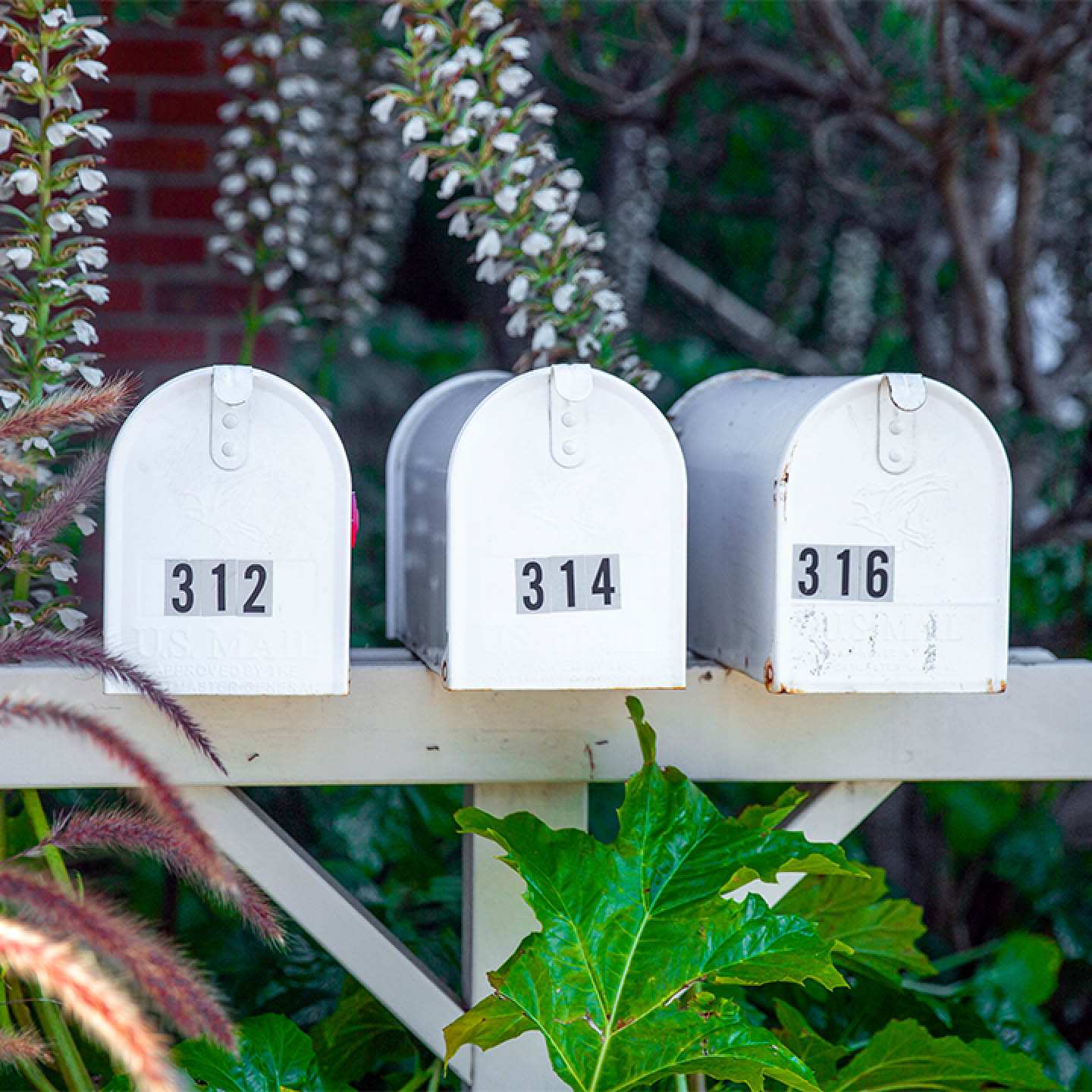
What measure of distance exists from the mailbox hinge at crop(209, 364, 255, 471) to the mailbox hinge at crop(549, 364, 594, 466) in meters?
0.25

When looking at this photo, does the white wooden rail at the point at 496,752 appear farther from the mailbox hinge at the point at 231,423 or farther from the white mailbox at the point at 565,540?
the mailbox hinge at the point at 231,423

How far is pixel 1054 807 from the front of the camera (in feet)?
9.60

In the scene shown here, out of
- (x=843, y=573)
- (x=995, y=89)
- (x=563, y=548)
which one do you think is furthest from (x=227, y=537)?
(x=995, y=89)

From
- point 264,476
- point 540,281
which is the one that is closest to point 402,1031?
point 264,476

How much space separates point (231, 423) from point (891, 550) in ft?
1.88

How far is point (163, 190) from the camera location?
8.25ft

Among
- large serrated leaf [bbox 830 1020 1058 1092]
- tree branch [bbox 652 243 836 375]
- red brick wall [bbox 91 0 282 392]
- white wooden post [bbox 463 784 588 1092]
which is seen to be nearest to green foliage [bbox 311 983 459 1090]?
white wooden post [bbox 463 784 588 1092]

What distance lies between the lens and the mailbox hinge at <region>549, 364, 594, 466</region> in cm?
113

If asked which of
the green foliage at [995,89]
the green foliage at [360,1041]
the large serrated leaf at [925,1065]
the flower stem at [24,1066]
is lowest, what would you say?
the green foliage at [360,1041]

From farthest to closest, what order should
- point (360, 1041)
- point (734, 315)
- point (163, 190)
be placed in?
point (734, 315)
point (163, 190)
point (360, 1041)

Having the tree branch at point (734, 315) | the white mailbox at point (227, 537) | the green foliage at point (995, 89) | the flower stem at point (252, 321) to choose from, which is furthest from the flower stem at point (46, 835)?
the tree branch at point (734, 315)

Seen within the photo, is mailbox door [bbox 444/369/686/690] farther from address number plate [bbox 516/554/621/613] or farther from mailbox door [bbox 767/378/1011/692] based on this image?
mailbox door [bbox 767/378/1011/692]

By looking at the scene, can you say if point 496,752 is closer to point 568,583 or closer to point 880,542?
point 568,583

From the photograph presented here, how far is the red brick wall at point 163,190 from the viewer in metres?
2.49
